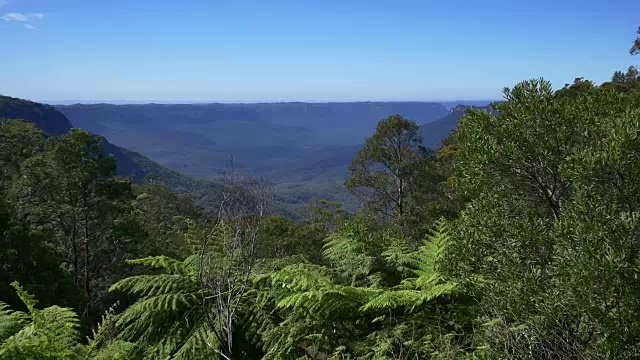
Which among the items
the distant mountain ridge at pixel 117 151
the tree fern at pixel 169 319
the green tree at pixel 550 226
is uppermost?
the green tree at pixel 550 226

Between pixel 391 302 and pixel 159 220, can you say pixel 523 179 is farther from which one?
pixel 159 220

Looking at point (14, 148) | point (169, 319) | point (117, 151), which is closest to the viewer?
point (169, 319)

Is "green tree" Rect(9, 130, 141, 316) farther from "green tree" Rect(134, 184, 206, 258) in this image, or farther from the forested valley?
the forested valley

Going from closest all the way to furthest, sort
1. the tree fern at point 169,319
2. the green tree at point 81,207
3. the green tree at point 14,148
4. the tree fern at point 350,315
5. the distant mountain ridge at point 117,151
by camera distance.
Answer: the tree fern at point 350,315 → the tree fern at point 169,319 → the green tree at point 81,207 → the green tree at point 14,148 → the distant mountain ridge at point 117,151

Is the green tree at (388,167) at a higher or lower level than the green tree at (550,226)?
lower

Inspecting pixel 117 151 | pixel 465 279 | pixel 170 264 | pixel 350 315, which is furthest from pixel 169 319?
pixel 117 151

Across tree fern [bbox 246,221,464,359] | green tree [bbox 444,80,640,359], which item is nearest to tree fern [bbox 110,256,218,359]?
tree fern [bbox 246,221,464,359]

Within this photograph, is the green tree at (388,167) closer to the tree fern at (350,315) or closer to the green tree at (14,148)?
the green tree at (14,148)

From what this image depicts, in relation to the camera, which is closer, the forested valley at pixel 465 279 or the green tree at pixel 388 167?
the forested valley at pixel 465 279

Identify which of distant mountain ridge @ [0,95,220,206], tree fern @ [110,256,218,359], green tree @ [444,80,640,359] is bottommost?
distant mountain ridge @ [0,95,220,206]

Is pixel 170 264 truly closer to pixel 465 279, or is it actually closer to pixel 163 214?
pixel 465 279

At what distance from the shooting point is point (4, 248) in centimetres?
1111

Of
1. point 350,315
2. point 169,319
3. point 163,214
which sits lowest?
point 163,214

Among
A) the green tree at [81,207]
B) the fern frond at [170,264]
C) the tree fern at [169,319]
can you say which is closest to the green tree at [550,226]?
the tree fern at [169,319]
